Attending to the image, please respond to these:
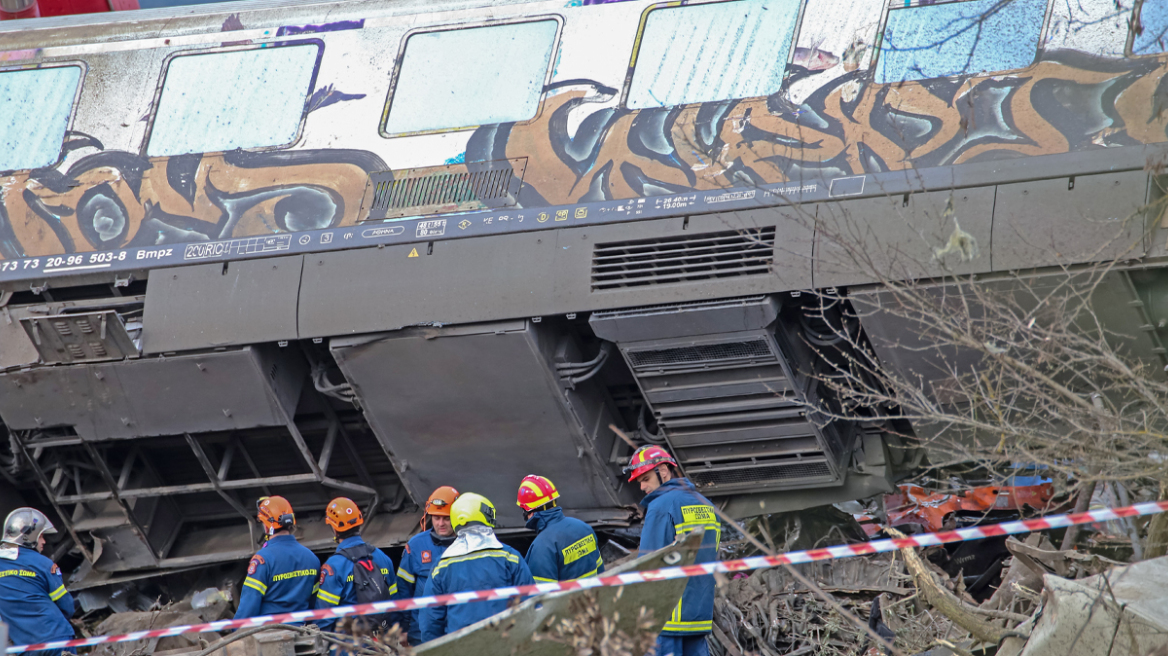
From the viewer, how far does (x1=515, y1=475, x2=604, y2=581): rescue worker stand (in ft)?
20.0

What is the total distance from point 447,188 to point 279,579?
2.43 metres

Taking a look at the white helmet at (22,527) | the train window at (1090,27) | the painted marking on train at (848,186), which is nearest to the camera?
the train window at (1090,27)

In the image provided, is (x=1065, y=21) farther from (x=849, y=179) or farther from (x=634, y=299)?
(x=634, y=299)

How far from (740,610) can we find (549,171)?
2808mm

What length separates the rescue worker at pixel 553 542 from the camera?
20.0 ft

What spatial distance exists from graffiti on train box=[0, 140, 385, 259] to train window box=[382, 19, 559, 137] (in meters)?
0.41

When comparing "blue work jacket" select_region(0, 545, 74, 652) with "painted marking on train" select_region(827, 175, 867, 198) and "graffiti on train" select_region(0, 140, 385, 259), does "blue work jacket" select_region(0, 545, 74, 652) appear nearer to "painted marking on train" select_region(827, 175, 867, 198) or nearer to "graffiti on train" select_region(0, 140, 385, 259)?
"graffiti on train" select_region(0, 140, 385, 259)

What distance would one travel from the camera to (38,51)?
8164 mm

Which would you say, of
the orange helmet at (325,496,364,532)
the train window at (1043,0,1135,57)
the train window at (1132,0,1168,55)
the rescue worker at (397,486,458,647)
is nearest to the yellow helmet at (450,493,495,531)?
the rescue worker at (397,486,458,647)

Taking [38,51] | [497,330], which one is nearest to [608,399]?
[497,330]

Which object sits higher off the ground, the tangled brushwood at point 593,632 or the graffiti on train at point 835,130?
the graffiti on train at point 835,130

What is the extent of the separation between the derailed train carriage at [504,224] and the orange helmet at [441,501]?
0.33 meters

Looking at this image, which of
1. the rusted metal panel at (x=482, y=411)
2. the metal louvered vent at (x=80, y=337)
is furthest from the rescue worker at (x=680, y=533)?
the metal louvered vent at (x=80, y=337)

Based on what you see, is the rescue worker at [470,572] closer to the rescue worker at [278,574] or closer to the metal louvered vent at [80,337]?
the rescue worker at [278,574]
